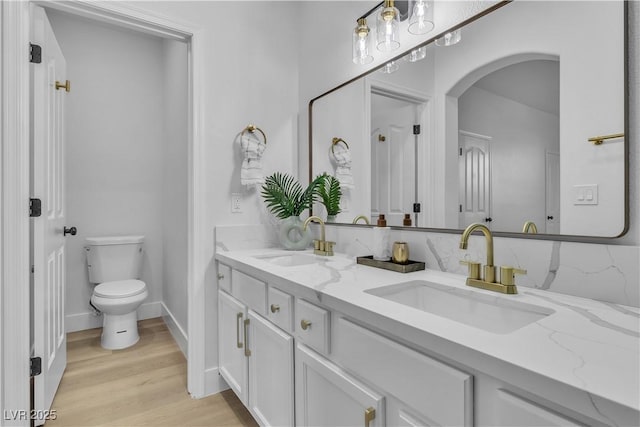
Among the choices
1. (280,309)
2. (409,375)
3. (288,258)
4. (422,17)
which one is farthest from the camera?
(288,258)

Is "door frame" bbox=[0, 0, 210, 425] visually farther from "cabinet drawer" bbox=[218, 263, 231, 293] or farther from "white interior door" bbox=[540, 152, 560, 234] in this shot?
"white interior door" bbox=[540, 152, 560, 234]

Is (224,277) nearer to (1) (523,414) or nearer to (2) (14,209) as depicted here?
(2) (14,209)

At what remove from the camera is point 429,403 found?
685 millimetres

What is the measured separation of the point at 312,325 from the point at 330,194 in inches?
41.4

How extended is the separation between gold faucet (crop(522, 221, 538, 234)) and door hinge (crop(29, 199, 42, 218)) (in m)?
2.05

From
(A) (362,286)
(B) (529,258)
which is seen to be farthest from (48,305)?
(B) (529,258)

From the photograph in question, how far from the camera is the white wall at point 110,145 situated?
2.90m

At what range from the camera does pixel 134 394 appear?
1931 millimetres

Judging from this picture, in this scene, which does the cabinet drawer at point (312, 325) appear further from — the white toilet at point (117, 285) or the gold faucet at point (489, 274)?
the white toilet at point (117, 285)

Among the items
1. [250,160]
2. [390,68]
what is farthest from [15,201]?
[390,68]

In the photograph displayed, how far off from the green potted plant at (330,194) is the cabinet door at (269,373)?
0.76 metres

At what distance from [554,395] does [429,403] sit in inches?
10.3

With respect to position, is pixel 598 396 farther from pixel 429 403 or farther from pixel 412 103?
pixel 412 103

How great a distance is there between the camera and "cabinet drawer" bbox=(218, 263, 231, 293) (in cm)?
178
